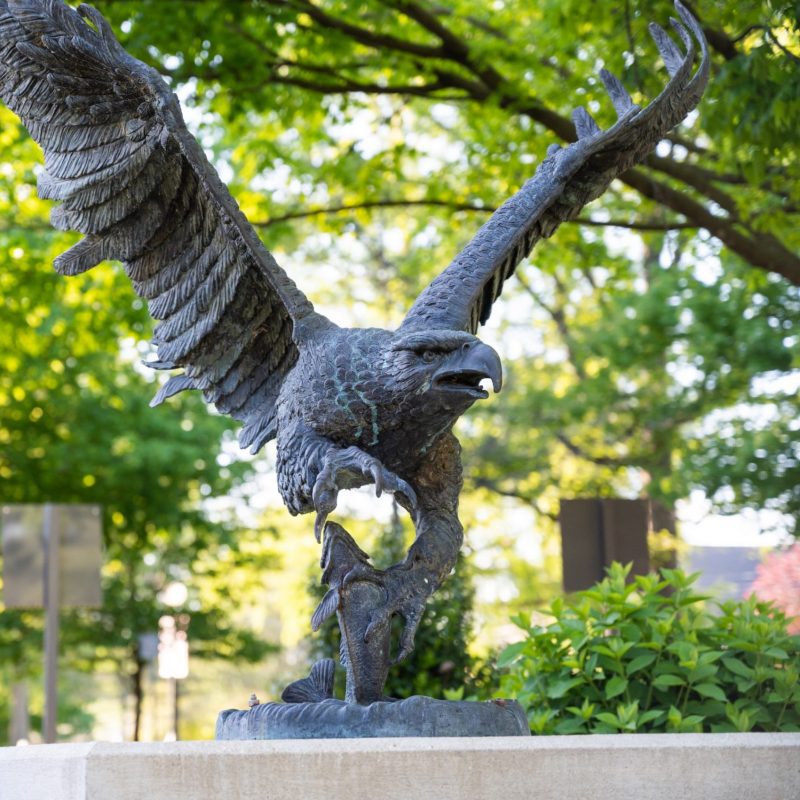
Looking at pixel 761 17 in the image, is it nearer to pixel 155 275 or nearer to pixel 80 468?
pixel 155 275

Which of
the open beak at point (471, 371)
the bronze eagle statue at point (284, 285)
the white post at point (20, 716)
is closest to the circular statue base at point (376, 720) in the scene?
the bronze eagle statue at point (284, 285)

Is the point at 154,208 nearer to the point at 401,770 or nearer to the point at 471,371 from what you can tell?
the point at 471,371

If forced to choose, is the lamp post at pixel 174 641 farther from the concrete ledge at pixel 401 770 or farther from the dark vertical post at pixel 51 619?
the concrete ledge at pixel 401 770

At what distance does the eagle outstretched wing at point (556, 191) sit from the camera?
4.43 m

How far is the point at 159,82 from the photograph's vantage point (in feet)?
14.4

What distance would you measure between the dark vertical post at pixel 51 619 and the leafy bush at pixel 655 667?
196 inches

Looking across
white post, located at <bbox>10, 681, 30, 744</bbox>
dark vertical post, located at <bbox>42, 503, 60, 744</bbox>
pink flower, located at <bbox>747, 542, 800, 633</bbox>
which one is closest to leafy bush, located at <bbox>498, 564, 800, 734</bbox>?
dark vertical post, located at <bbox>42, 503, 60, 744</bbox>

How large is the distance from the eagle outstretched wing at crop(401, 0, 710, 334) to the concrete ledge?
1537 mm

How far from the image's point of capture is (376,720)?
12.9 feet

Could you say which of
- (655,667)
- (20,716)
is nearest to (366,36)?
(655,667)

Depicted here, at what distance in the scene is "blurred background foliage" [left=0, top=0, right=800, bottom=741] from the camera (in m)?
8.84

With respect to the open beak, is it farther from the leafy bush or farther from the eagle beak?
the leafy bush

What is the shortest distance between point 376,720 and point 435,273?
12.1 metres

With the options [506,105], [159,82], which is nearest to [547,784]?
[159,82]
